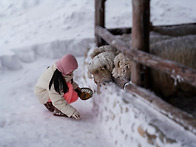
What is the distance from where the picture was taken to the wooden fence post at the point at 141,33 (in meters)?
2.40

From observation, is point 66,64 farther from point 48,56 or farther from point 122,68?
point 48,56

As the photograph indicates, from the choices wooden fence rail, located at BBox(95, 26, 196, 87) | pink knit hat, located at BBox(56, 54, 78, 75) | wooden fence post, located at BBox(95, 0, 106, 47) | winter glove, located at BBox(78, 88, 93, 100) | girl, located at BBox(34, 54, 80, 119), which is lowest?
winter glove, located at BBox(78, 88, 93, 100)

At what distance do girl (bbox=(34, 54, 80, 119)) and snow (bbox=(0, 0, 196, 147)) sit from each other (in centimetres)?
16

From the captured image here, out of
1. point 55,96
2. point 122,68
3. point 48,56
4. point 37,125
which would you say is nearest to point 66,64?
point 55,96

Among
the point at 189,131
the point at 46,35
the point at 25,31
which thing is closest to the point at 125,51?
the point at 189,131

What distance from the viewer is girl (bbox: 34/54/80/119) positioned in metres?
3.05

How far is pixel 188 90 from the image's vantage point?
254 centimetres

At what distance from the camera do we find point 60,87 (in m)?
3.12

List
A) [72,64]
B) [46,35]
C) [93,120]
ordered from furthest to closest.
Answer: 1. [46,35]
2. [93,120]
3. [72,64]

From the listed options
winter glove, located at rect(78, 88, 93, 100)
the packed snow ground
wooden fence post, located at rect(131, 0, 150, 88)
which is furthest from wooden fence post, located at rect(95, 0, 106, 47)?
wooden fence post, located at rect(131, 0, 150, 88)

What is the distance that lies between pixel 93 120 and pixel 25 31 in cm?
383

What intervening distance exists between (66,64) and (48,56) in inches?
104

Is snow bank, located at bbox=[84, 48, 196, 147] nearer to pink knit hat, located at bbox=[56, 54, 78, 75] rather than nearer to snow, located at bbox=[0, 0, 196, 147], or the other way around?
snow, located at bbox=[0, 0, 196, 147]

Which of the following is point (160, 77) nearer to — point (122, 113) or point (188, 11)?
point (122, 113)
